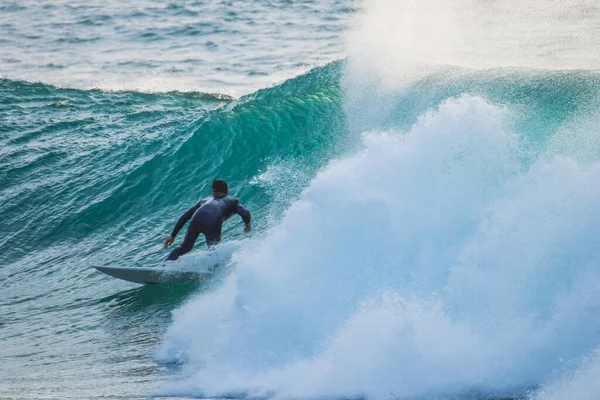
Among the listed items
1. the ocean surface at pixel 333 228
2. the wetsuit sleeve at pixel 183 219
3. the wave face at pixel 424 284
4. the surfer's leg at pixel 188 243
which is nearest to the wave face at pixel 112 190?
the ocean surface at pixel 333 228

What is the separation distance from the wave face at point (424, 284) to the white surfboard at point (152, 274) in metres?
0.74

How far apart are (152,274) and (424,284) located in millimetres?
3754

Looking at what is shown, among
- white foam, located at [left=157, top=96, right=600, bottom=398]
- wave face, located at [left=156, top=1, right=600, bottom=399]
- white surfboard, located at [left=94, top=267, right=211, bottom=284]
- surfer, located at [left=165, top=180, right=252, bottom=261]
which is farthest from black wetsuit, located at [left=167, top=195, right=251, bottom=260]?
wave face, located at [left=156, top=1, right=600, bottom=399]

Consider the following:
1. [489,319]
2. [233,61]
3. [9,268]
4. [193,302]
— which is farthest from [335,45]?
[489,319]

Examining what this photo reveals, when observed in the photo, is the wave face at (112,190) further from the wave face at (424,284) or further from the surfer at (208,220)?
the wave face at (424,284)

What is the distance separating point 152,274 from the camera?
10.0 m

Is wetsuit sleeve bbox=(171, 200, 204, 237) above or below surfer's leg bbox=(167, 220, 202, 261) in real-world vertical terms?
above

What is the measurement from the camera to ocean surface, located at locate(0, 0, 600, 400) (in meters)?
7.04

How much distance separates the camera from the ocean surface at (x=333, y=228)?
704 cm

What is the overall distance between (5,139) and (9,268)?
5137mm

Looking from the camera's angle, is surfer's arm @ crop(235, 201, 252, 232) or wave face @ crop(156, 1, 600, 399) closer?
wave face @ crop(156, 1, 600, 399)

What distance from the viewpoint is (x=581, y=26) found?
1938cm

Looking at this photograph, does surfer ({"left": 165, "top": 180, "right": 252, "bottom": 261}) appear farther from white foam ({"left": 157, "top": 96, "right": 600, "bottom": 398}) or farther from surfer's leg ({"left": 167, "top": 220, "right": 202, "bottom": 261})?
white foam ({"left": 157, "top": 96, "right": 600, "bottom": 398})

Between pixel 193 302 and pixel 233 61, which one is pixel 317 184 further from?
pixel 233 61
